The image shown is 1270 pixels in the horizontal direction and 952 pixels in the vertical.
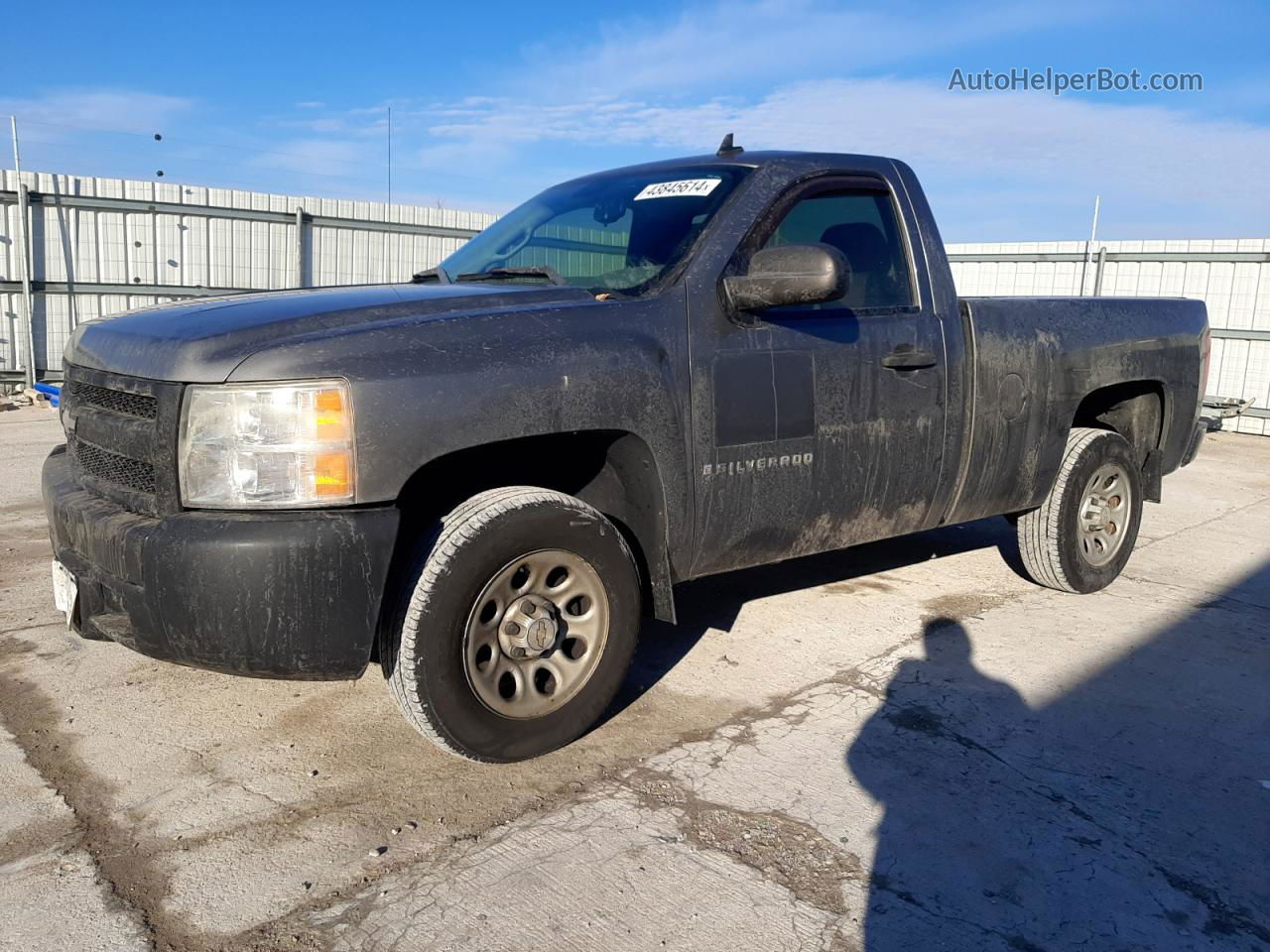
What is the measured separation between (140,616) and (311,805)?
2.39 ft

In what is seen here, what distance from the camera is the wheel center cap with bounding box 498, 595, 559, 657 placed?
3.19 m

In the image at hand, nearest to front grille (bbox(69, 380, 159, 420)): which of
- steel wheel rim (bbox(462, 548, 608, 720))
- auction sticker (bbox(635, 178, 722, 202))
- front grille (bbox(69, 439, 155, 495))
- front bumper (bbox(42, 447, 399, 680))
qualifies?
front grille (bbox(69, 439, 155, 495))

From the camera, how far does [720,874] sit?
8.83ft

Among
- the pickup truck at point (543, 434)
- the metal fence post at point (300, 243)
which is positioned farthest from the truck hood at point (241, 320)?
the metal fence post at point (300, 243)

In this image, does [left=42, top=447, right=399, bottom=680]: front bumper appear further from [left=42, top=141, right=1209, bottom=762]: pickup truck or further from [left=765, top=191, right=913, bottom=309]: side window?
[left=765, top=191, right=913, bottom=309]: side window

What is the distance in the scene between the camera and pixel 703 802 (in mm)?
3078

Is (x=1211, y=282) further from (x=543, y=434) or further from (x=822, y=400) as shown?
(x=543, y=434)

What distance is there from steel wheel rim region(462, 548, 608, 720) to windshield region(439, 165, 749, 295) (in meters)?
0.98

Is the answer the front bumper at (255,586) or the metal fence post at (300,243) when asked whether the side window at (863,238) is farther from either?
the metal fence post at (300,243)

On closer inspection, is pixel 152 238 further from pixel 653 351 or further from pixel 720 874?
pixel 720 874

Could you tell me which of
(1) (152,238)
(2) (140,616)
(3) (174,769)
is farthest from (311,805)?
(1) (152,238)

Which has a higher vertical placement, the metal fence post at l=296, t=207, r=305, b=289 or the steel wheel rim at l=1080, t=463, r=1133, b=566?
the metal fence post at l=296, t=207, r=305, b=289

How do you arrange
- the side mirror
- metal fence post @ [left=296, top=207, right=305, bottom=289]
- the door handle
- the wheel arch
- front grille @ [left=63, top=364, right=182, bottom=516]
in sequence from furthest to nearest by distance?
metal fence post @ [left=296, top=207, right=305, bottom=289] → the wheel arch → the door handle → the side mirror → front grille @ [left=63, top=364, right=182, bottom=516]

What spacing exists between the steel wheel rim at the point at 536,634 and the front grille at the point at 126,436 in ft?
3.09
